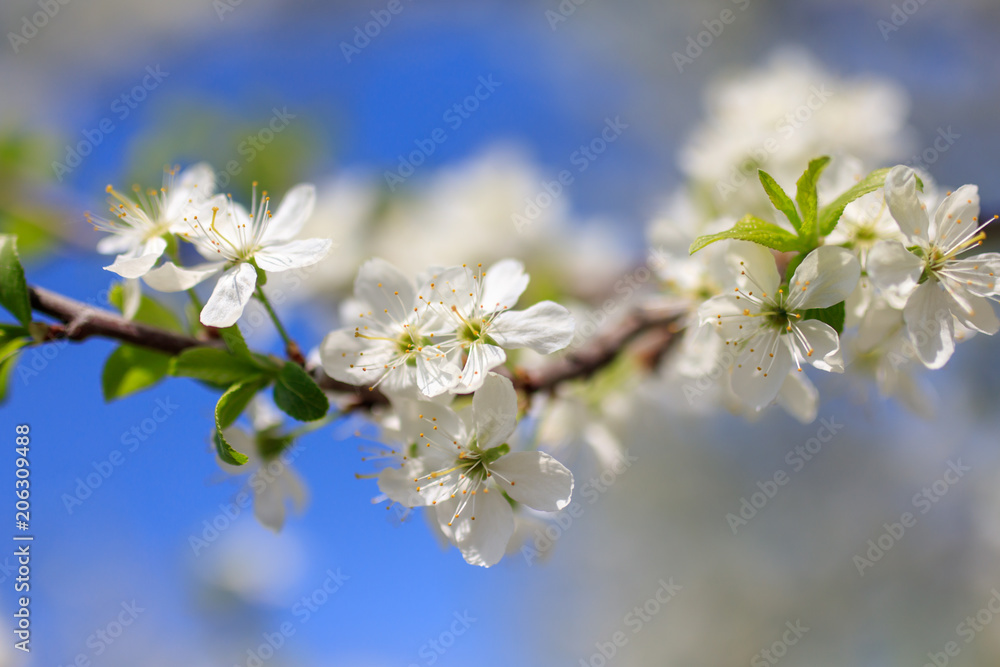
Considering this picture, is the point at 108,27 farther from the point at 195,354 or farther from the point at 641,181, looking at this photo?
the point at 195,354

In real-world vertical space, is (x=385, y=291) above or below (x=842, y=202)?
below

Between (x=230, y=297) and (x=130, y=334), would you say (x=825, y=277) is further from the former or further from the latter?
(x=130, y=334)

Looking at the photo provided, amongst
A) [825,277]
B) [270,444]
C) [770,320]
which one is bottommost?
[270,444]

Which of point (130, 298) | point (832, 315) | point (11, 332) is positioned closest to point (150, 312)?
point (130, 298)

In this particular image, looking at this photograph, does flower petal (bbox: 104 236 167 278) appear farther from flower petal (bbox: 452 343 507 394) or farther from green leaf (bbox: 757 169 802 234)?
green leaf (bbox: 757 169 802 234)

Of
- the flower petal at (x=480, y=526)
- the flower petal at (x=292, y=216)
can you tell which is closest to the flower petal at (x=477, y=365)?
the flower petal at (x=480, y=526)

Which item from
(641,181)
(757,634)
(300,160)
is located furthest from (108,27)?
(757,634)
